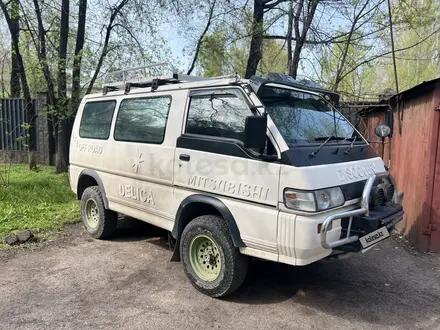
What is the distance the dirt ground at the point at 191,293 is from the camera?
3.33 meters

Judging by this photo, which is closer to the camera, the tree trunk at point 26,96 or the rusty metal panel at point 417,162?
the rusty metal panel at point 417,162

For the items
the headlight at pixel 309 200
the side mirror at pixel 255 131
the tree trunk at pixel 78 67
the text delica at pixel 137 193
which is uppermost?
the tree trunk at pixel 78 67

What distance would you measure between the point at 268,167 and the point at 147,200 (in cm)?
195

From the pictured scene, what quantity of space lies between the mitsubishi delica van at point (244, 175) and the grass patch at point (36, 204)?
1950 millimetres

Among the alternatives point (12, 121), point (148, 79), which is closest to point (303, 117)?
point (148, 79)

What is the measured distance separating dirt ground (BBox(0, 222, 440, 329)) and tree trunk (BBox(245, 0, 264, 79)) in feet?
23.8

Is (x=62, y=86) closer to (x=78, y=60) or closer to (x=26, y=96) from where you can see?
(x=78, y=60)

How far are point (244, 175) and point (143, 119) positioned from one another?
76.4 inches

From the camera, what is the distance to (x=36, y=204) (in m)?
7.12

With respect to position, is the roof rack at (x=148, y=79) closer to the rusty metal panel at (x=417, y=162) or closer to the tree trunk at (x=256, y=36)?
the rusty metal panel at (x=417, y=162)

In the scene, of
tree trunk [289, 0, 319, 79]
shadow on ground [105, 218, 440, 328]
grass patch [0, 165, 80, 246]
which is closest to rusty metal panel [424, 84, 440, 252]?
shadow on ground [105, 218, 440, 328]

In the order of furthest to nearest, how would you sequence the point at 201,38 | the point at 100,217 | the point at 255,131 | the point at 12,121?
the point at 12,121 < the point at 201,38 < the point at 100,217 < the point at 255,131

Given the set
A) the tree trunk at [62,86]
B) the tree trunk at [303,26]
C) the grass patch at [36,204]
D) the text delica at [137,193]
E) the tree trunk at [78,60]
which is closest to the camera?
the text delica at [137,193]

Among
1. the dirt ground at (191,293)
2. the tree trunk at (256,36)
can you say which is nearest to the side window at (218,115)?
the dirt ground at (191,293)
